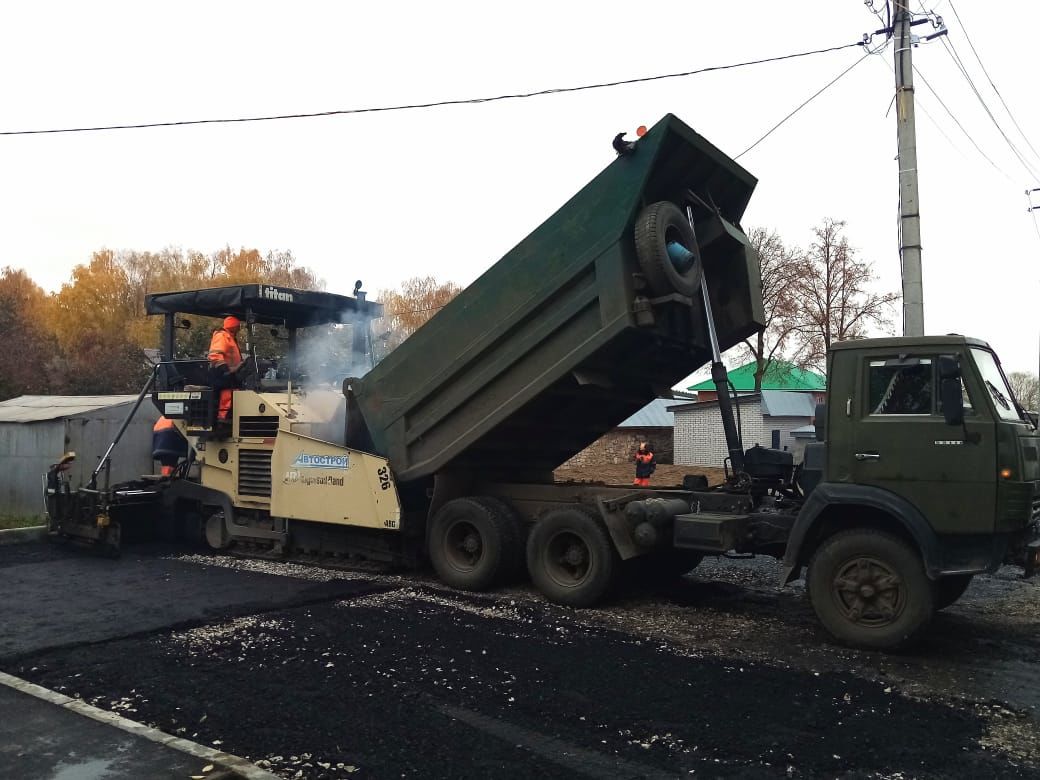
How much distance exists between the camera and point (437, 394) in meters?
8.06

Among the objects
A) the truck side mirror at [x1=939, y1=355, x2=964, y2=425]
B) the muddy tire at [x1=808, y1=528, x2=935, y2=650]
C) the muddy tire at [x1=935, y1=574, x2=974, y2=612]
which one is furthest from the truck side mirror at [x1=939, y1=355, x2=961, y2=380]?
the muddy tire at [x1=935, y1=574, x2=974, y2=612]

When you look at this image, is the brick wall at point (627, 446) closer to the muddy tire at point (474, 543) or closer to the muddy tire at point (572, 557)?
the muddy tire at point (474, 543)

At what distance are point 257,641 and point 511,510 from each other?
2.83 m

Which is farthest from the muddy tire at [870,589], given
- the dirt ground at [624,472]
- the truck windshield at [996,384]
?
the dirt ground at [624,472]

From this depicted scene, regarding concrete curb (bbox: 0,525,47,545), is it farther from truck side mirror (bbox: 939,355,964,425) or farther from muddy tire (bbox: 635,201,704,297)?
truck side mirror (bbox: 939,355,964,425)

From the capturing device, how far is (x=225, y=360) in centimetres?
959

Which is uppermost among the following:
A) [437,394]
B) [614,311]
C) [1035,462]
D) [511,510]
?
[614,311]

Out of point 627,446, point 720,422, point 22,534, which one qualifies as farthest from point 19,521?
point 627,446

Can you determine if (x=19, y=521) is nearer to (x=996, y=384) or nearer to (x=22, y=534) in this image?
(x=22, y=534)

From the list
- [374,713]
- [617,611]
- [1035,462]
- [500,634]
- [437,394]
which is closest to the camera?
[374,713]

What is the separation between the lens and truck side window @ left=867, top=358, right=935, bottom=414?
593cm

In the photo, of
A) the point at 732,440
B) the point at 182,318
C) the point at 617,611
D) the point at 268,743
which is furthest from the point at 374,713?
the point at 182,318

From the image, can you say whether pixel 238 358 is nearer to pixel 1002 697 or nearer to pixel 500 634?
pixel 500 634

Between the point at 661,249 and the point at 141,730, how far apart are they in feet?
15.8
